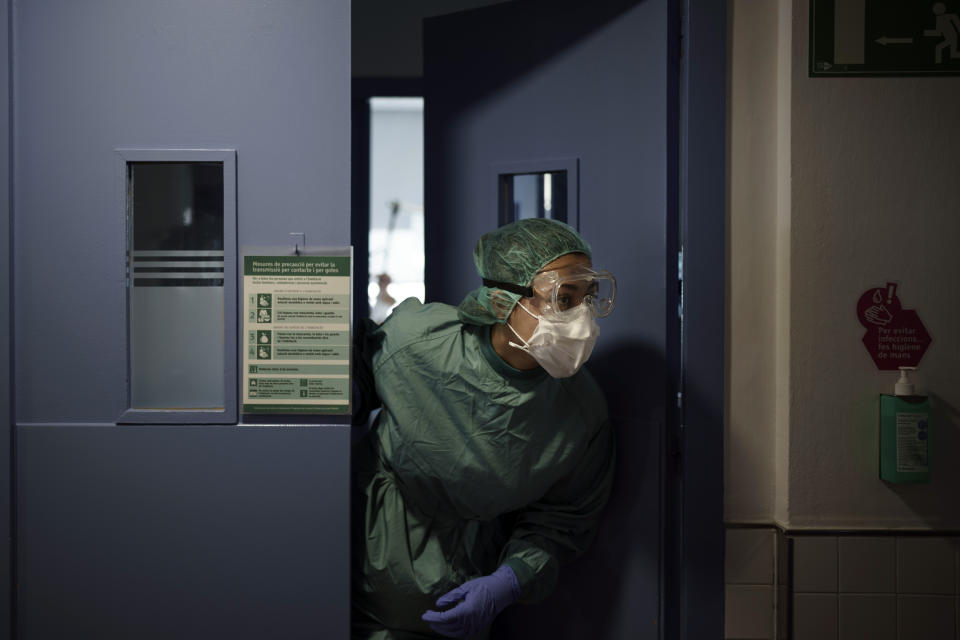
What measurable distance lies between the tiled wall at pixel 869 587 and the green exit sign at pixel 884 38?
107cm

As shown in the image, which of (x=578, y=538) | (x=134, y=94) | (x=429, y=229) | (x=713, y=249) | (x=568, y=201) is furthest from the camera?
(x=429, y=229)

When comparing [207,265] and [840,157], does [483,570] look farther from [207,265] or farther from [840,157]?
[840,157]

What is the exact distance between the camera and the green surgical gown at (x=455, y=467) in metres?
1.45

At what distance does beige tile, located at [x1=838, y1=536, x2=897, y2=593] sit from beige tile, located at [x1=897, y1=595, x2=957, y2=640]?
0.18 feet

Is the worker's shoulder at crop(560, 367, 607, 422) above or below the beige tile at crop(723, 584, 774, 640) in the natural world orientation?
above

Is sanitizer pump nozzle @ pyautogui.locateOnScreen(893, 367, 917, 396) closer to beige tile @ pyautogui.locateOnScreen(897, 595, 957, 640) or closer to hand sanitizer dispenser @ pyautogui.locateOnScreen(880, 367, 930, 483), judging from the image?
hand sanitizer dispenser @ pyautogui.locateOnScreen(880, 367, 930, 483)

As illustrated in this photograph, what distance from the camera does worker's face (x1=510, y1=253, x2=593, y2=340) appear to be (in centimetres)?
142

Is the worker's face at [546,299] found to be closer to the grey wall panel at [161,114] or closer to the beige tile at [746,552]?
the grey wall panel at [161,114]

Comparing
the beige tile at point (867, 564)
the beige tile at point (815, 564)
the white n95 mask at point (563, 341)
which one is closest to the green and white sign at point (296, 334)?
the white n95 mask at point (563, 341)

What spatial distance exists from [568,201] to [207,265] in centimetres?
91

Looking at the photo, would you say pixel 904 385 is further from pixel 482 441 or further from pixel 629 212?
pixel 482 441

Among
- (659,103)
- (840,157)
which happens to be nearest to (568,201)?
(659,103)

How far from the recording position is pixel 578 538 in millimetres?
1623

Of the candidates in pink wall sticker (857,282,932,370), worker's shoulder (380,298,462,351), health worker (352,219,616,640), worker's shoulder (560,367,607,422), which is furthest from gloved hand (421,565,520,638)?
pink wall sticker (857,282,932,370)
